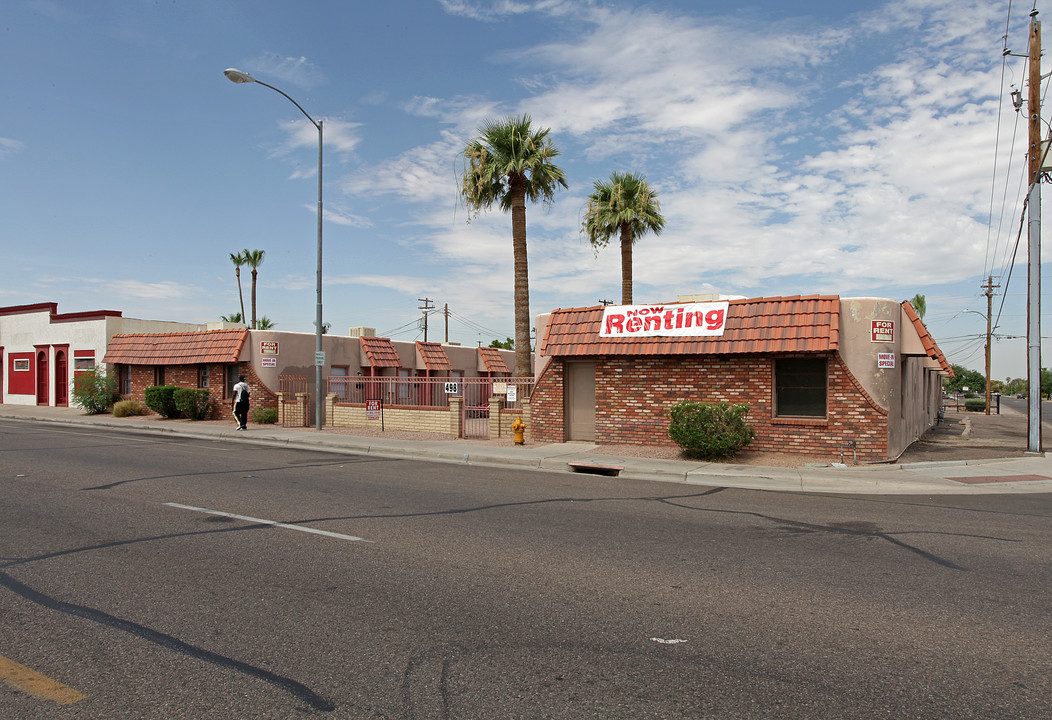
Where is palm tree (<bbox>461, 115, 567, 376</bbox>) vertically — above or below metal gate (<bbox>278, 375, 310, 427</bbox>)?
above

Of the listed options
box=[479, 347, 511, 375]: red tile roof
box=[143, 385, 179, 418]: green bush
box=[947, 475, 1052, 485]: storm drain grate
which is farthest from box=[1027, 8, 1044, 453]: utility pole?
box=[143, 385, 179, 418]: green bush

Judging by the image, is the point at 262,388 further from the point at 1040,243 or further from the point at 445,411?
the point at 1040,243

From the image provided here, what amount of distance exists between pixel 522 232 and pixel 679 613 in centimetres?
1907

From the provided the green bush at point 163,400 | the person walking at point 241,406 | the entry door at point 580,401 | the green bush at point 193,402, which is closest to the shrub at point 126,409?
the green bush at point 163,400

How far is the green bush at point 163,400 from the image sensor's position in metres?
26.8

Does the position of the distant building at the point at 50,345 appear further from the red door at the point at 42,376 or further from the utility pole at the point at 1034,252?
the utility pole at the point at 1034,252

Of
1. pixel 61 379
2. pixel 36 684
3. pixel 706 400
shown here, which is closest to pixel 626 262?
pixel 706 400

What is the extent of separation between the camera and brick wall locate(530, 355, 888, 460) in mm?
14805

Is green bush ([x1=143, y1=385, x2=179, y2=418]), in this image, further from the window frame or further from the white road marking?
the window frame

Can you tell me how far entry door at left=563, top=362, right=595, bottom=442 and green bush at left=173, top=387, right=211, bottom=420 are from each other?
1532 cm

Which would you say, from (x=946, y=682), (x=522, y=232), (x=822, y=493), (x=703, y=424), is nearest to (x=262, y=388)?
(x=522, y=232)

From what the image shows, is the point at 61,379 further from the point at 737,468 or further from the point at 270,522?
the point at 737,468

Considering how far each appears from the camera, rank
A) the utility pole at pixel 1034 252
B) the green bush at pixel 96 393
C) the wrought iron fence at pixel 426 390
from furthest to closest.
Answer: the green bush at pixel 96 393 → the wrought iron fence at pixel 426 390 → the utility pole at pixel 1034 252

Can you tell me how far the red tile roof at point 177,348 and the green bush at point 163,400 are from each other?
1238mm
